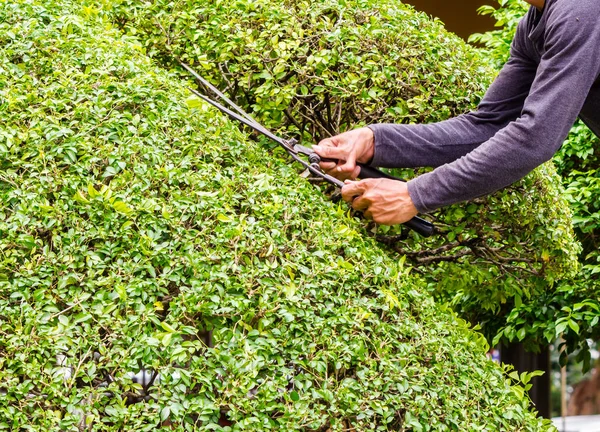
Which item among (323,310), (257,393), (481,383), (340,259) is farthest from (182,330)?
(481,383)

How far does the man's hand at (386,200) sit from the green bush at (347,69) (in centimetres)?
62

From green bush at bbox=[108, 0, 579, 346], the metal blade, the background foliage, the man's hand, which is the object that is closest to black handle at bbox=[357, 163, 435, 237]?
the man's hand

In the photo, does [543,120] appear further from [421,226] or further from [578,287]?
[578,287]

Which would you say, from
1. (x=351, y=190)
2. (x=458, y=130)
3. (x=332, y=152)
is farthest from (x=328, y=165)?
(x=458, y=130)

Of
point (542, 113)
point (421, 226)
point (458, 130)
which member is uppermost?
point (542, 113)

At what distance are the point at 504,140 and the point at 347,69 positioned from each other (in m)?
0.83

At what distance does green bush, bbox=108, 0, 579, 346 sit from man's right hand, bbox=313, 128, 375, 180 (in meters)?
0.34

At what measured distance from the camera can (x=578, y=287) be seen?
4.88 metres

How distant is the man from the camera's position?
214 centimetres

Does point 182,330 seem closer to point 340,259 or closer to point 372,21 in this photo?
point 340,259

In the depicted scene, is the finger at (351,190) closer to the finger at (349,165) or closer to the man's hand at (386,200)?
the man's hand at (386,200)

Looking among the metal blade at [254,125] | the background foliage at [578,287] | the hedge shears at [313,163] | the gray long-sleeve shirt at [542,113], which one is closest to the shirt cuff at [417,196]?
the gray long-sleeve shirt at [542,113]

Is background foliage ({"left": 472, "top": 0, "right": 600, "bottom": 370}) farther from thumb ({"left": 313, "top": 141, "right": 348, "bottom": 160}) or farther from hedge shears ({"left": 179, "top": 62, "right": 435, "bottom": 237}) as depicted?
thumb ({"left": 313, "top": 141, "right": 348, "bottom": 160})

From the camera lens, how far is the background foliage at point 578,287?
4.83m
